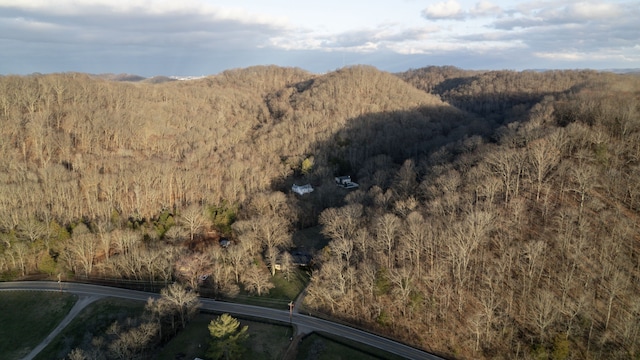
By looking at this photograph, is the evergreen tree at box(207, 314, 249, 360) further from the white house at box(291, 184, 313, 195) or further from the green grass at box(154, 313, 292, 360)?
the white house at box(291, 184, 313, 195)

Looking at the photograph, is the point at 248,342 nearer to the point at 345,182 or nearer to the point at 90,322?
the point at 90,322

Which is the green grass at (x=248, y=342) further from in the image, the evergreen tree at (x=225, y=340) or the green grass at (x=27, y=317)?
the green grass at (x=27, y=317)

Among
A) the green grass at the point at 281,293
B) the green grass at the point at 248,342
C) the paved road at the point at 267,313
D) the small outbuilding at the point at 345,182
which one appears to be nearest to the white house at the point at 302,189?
the small outbuilding at the point at 345,182

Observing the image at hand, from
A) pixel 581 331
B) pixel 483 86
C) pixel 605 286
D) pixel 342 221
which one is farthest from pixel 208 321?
pixel 483 86

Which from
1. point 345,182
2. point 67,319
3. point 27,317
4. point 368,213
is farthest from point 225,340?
point 345,182

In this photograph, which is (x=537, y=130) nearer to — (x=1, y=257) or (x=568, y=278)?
(x=568, y=278)

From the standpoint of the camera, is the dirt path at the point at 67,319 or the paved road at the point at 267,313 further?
the dirt path at the point at 67,319
